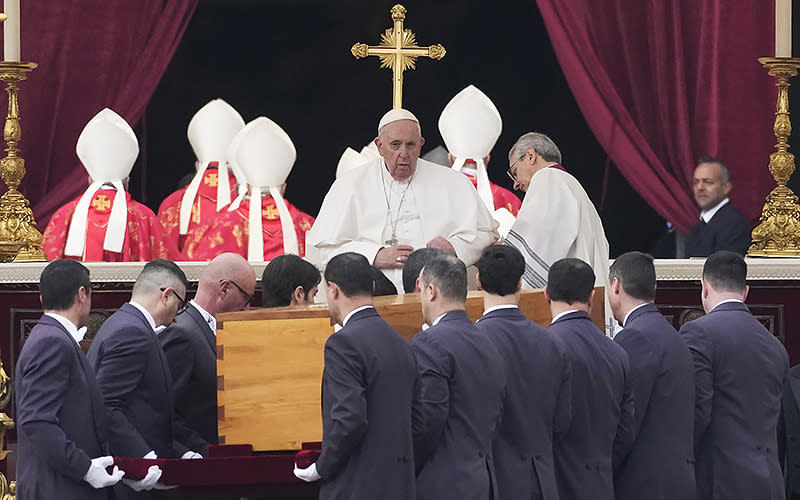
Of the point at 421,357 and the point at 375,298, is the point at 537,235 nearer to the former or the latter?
the point at 375,298

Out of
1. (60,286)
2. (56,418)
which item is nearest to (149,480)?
(56,418)

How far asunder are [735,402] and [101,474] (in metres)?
2.20

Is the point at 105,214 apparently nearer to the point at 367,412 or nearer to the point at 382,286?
the point at 382,286

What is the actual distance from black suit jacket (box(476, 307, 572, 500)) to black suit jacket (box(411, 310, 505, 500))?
0.14 m

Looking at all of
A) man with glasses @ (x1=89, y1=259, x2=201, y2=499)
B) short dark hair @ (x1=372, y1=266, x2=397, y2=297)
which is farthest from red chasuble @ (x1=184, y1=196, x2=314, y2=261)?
man with glasses @ (x1=89, y1=259, x2=201, y2=499)

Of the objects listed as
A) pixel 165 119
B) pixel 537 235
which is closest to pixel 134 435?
pixel 537 235

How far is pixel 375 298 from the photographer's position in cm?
631

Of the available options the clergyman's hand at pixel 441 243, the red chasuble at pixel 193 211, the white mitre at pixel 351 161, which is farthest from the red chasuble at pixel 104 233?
the clergyman's hand at pixel 441 243

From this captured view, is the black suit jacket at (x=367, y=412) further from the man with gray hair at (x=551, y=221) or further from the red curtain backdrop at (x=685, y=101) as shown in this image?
the red curtain backdrop at (x=685, y=101)

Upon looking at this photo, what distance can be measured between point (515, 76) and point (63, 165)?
3.61 meters

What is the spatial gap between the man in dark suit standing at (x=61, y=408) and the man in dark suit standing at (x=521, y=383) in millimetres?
1253

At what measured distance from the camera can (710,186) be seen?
9539 mm

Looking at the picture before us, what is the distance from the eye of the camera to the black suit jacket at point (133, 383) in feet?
18.9

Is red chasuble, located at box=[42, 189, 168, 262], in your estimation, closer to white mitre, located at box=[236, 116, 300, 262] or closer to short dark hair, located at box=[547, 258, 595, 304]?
white mitre, located at box=[236, 116, 300, 262]
